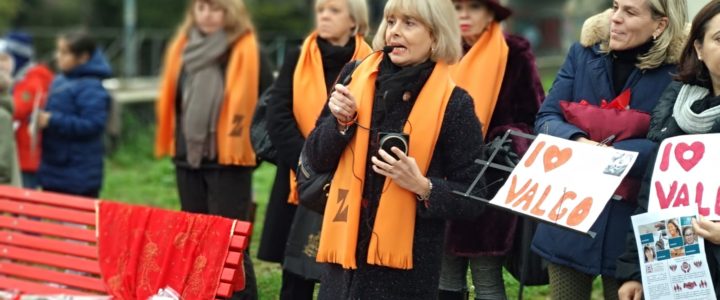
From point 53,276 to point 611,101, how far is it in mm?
3035

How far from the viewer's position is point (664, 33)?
15.1 ft

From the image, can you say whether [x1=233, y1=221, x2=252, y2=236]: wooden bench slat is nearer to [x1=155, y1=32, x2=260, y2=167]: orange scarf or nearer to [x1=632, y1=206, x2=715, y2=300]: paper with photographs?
[x1=155, y1=32, x2=260, y2=167]: orange scarf

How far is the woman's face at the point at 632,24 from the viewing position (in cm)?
458

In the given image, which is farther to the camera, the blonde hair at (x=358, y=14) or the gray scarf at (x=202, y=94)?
the gray scarf at (x=202, y=94)

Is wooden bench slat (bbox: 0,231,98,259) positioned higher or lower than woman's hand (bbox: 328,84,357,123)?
lower

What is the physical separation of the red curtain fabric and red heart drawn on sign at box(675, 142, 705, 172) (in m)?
2.13

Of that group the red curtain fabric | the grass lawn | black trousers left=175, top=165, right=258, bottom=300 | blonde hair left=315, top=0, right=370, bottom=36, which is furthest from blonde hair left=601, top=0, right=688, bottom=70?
black trousers left=175, top=165, right=258, bottom=300

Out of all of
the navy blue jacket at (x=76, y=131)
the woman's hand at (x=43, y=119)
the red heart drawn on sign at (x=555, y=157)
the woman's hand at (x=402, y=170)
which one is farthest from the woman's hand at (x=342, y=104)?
the woman's hand at (x=43, y=119)

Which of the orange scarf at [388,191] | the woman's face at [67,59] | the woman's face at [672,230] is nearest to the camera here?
the woman's face at [672,230]

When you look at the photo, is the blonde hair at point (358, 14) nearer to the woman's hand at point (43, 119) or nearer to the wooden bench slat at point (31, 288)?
the wooden bench slat at point (31, 288)

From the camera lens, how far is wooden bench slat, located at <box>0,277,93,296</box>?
226 inches

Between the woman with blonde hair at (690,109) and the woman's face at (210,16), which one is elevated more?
the woman's face at (210,16)

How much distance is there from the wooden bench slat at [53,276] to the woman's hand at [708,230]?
302 cm

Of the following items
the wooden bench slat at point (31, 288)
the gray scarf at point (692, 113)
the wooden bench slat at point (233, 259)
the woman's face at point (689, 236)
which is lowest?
the wooden bench slat at point (31, 288)
